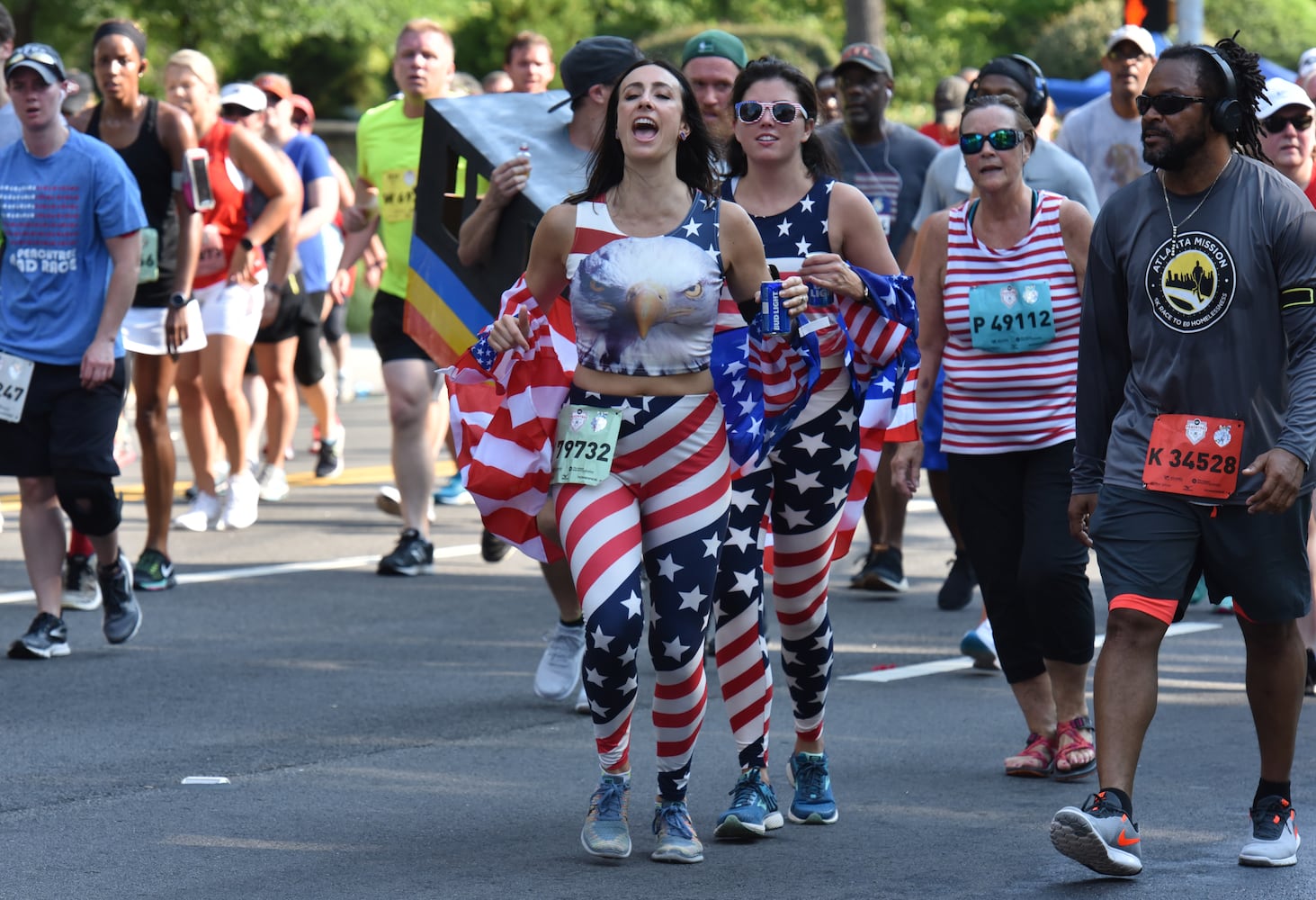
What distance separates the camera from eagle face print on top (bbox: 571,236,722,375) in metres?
5.35

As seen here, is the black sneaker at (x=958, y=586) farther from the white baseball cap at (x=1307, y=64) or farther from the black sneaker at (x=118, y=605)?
the black sneaker at (x=118, y=605)

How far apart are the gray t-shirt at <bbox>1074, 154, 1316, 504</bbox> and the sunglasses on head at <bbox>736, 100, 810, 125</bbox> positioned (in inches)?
38.9

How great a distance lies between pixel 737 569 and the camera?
18.6 ft

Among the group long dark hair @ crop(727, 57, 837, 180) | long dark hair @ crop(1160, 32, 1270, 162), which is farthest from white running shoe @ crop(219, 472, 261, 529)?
long dark hair @ crop(1160, 32, 1270, 162)

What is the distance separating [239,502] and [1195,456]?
296 inches

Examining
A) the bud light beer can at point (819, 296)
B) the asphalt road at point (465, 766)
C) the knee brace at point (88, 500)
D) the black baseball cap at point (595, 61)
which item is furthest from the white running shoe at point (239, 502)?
the bud light beer can at point (819, 296)

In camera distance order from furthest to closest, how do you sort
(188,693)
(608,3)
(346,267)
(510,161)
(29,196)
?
1. (608,3)
2. (346,267)
3. (29,196)
4. (188,693)
5. (510,161)

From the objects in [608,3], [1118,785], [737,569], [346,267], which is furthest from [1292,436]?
[608,3]

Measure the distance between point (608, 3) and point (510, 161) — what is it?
34.0 metres

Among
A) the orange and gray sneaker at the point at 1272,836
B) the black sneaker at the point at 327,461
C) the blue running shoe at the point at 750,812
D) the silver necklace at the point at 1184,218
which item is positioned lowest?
the black sneaker at the point at 327,461

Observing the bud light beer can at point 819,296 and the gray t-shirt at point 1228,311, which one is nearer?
the gray t-shirt at point 1228,311

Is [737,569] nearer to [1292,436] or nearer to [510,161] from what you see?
[1292,436]

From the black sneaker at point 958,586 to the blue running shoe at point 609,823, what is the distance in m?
4.22

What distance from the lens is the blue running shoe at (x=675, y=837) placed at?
5391mm
